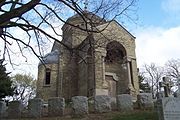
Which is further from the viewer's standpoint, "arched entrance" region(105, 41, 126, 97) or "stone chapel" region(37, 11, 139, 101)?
"arched entrance" region(105, 41, 126, 97)

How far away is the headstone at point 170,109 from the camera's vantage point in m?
9.46

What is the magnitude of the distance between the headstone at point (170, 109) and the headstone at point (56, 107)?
584cm

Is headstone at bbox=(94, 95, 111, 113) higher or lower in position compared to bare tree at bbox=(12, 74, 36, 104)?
lower

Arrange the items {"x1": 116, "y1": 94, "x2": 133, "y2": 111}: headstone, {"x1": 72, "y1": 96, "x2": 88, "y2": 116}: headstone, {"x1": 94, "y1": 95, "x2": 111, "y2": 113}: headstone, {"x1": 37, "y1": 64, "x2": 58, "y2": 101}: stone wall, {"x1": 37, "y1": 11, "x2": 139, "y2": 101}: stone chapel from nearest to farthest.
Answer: {"x1": 72, "y1": 96, "x2": 88, "y2": 116}: headstone
{"x1": 94, "y1": 95, "x2": 111, "y2": 113}: headstone
{"x1": 116, "y1": 94, "x2": 133, "y2": 111}: headstone
{"x1": 37, "y1": 11, "x2": 139, "y2": 101}: stone chapel
{"x1": 37, "y1": 64, "x2": 58, "y2": 101}: stone wall

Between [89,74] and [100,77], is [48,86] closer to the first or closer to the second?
[89,74]

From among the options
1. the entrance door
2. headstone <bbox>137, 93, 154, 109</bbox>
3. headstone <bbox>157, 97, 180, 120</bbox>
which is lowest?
headstone <bbox>157, 97, 180, 120</bbox>

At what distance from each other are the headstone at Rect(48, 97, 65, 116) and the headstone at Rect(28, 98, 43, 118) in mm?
503

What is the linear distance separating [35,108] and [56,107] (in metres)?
1.07

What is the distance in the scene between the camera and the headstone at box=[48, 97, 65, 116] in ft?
45.6

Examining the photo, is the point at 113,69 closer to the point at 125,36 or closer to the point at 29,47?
the point at 125,36

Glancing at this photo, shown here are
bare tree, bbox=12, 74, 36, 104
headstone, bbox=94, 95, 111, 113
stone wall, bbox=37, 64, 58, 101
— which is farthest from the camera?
bare tree, bbox=12, 74, 36, 104

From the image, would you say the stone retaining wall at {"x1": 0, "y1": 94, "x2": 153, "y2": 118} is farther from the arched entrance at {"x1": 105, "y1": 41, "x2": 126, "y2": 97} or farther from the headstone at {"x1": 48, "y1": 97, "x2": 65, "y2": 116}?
the arched entrance at {"x1": 105, "y1": 41, "x2": 126, "y2": 97}

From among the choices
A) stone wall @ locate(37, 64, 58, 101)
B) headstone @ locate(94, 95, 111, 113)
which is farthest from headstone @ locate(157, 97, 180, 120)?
stone wall @ locate(37, 64, 58, 101)

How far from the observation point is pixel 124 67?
2711cm
